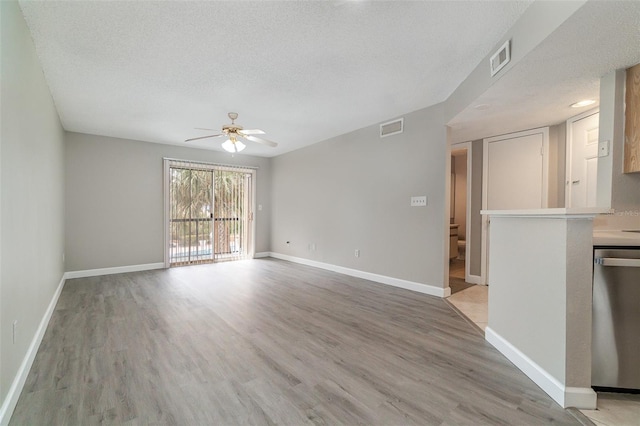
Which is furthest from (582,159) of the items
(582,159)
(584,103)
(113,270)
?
(113,270)

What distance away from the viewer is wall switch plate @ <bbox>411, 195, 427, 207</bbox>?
3.79 meters

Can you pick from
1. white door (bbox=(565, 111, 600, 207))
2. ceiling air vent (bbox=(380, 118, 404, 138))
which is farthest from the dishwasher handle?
ceiling air vent (bbox=(380, 118, 404, 138))

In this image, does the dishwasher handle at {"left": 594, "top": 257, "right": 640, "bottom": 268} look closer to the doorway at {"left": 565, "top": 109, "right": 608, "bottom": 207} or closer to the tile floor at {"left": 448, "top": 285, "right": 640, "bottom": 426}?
the tile floor at {"left": 448, "top": 285, "right": 640, "bottom": 426}

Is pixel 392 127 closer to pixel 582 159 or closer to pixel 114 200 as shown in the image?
pixel 582 159

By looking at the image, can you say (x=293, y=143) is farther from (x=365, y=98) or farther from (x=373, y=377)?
(x=373, y=377)

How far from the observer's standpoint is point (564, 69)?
86.4 inches

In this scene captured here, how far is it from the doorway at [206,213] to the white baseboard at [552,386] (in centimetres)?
557

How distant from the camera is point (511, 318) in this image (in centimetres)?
211

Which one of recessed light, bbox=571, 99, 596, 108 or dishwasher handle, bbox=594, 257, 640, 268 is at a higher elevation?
recessed light, bbox=571, 99, 596, 108

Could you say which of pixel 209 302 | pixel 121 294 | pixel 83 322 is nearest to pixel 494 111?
pixel 209 302

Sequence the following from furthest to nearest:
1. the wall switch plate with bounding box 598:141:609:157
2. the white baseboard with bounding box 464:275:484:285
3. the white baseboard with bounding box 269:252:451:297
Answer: the white baseboard with bounding box 464:275:484:285, the white baseboard with bounding box 269:252:451:297, the wall switch plate with bounding box 598:141:609:157

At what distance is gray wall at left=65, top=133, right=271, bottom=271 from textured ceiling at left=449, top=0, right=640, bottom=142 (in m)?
5.44

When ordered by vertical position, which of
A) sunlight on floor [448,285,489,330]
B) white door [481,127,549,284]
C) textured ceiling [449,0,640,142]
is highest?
textured ceiling [449,0,640,142]

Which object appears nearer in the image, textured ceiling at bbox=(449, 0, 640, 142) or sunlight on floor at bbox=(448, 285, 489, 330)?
textured ceiling at bbox=(449, 0, 640, 142)
